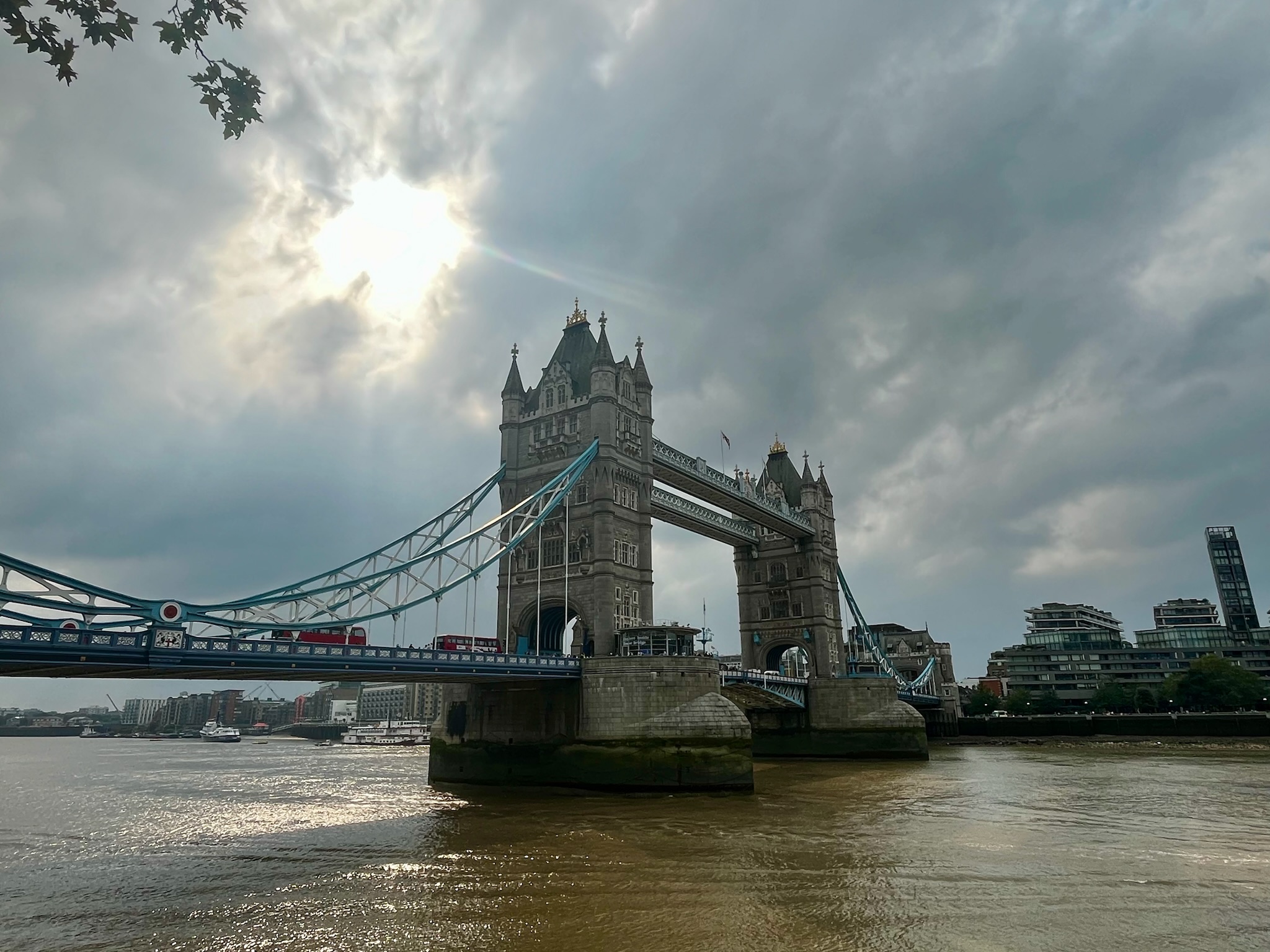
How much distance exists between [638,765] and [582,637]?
43.7 feet

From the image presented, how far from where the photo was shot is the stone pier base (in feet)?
114

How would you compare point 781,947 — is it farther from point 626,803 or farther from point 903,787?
point 903,787

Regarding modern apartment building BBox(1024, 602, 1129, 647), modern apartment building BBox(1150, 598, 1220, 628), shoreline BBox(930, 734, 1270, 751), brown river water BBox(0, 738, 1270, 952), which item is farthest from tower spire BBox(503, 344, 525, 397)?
modern apartment building BBox(1150, 598, 1220, 628)

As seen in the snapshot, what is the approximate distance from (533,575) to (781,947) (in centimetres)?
3523

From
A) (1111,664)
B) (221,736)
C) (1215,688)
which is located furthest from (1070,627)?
(221,736)

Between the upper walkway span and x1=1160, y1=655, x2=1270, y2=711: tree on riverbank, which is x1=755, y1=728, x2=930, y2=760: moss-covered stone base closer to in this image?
the upper walkway span

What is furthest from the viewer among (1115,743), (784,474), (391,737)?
(391,737)

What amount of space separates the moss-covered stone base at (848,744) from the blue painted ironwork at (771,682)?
2878 mm

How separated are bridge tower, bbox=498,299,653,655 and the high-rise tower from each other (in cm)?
13589

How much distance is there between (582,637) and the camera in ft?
155

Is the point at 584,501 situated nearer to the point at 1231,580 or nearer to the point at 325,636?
the point at 325,636

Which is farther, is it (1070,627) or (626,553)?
(1070,627)

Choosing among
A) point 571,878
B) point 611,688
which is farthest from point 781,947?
point 611,688

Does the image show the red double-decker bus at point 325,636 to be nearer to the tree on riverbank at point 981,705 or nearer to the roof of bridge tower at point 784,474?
the roof of bridge tower at point 784,474
